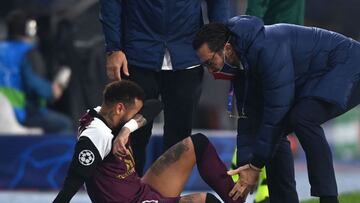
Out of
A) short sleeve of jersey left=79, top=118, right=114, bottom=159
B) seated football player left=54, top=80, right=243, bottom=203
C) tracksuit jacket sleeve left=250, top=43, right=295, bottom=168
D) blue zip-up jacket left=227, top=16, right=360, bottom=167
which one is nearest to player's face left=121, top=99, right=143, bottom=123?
seated football player left=54, top=80, right=243, bottom=203

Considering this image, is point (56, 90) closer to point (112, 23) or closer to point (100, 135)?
point (112, 23)

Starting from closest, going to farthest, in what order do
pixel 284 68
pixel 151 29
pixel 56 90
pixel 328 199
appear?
pixel 284 68 → pixel 328 199 → pixel 151 29 → pixel 56 90

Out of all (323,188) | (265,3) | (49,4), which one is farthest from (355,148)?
(323,188)

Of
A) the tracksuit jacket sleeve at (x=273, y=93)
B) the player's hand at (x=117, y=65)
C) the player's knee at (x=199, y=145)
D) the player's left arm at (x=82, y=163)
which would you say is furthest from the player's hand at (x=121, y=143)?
the tracksuit jacket sleeve at (x=273, y=93)

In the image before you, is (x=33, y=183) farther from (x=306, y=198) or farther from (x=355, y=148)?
(x=355, y=148)

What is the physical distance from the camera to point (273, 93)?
644 cm

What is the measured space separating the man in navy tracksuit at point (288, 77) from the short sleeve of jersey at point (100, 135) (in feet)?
2.15

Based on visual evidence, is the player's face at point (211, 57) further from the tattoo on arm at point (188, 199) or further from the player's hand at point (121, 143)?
the tattoo on arm at point (188, 199)

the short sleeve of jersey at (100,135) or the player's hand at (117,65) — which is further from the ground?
the player's hand at (117,65)

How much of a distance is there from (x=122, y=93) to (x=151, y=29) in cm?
67

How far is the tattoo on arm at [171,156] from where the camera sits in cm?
684

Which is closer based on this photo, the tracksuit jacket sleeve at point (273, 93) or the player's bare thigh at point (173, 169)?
the tracksuit jacket sleeve at point (273, 93)

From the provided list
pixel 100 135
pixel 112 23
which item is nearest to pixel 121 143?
pixel 100 135

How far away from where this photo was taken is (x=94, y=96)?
12.2m
